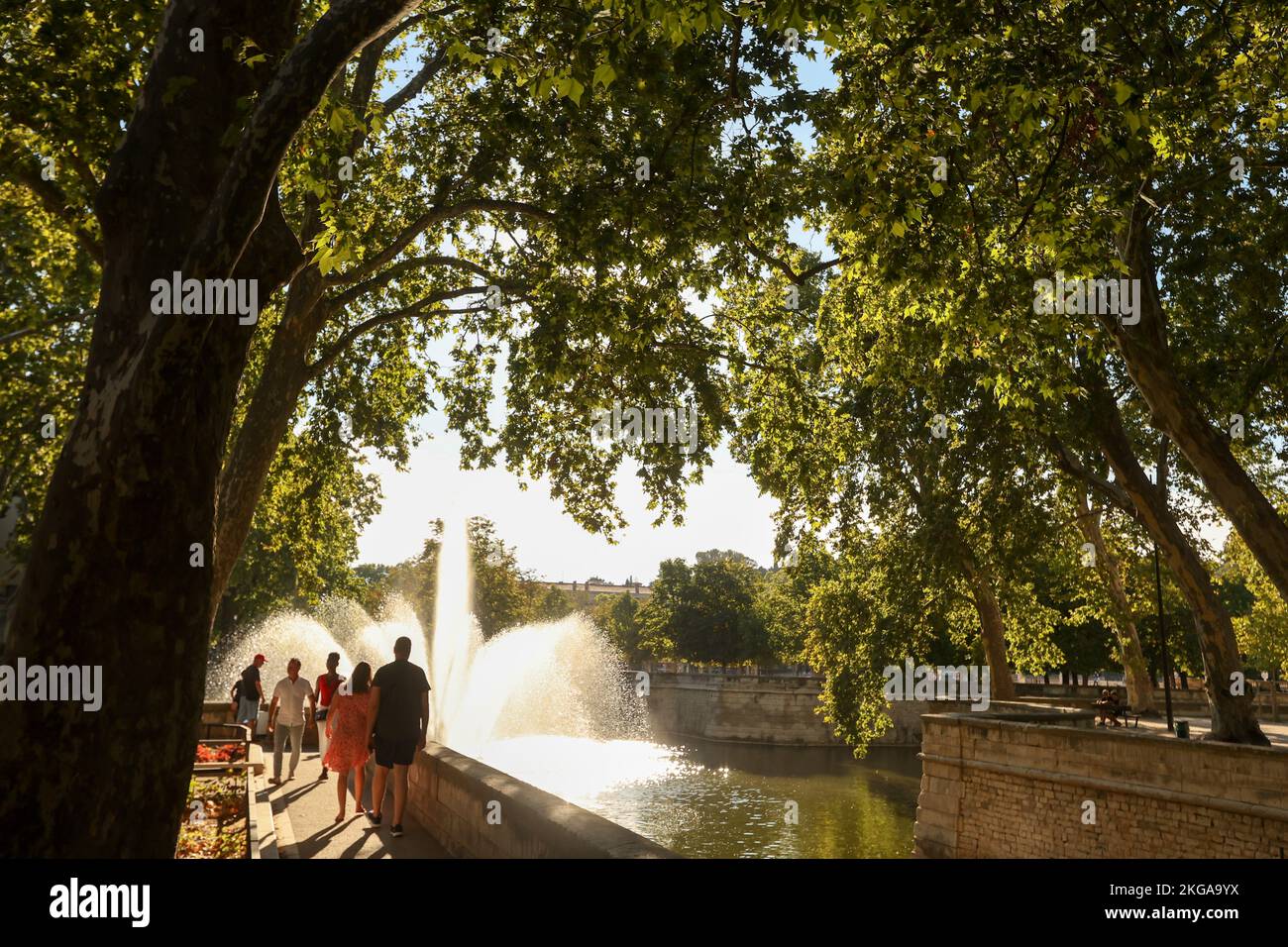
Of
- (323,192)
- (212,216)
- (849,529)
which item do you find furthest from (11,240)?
(849,529)

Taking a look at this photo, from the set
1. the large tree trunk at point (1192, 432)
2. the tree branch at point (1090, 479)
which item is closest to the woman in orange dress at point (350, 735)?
the large tree trunk at point (1192, 432)

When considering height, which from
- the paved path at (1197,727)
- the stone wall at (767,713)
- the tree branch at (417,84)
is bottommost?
the stone wall at (767,713)

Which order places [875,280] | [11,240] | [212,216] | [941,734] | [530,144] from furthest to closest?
→ [941,734], [11,240], [530,144], [875,280], [212,216]

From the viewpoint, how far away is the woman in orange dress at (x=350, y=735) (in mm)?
8844

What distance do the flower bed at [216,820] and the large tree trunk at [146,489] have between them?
2.90 meters

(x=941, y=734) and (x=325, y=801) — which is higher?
(x=325, y=801)

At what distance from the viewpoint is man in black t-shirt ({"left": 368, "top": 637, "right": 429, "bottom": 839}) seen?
315 inches

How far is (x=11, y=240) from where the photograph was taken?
13.3 meters

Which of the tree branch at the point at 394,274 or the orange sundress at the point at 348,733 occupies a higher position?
the tree branch at the point at 394,274

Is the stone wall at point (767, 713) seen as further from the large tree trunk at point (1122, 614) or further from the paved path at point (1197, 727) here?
the paved path at point (1197, 727)

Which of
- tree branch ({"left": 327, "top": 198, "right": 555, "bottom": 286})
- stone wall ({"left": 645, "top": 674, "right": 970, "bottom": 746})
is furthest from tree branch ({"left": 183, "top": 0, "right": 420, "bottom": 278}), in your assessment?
stone wall ({"left": 645, "top": 674, "right": 970, "bottom": 746})

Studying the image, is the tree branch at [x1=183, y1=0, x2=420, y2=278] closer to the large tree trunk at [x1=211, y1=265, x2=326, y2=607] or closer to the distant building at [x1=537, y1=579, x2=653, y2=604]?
the large tree trunk at [x1=211, y1=265, x2=326, y2=607]

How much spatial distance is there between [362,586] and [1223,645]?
22.0 meters

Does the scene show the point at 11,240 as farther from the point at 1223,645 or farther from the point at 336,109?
the point at 1223,645
